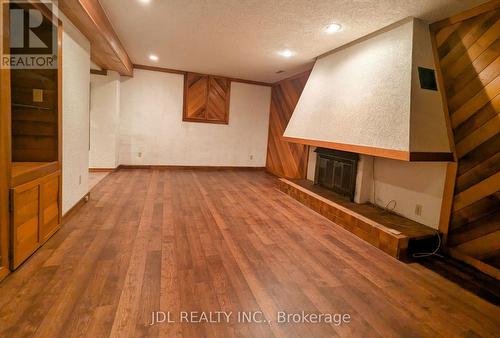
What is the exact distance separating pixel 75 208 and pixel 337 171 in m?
3.61

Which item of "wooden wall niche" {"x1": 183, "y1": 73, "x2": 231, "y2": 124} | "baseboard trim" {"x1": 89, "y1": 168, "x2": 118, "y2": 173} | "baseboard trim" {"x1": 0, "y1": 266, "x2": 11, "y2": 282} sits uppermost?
"wooden wall niche" {"x1": 183, "y1": 73, "x2": 231, "y2": 124}

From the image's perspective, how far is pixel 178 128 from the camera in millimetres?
6578

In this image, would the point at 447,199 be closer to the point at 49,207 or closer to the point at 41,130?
the point at 49,207

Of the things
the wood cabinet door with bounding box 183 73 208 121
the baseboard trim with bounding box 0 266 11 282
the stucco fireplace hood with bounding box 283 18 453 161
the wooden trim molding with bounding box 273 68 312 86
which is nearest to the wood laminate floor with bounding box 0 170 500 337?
the baseboard trim with bounding box 0 266 11 282

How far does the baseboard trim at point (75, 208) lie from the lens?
2934 mm

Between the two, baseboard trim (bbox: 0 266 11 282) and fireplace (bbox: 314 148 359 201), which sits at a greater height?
fireplace (bbox: 314 148 359 201)

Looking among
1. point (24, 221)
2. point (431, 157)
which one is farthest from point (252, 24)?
point (24, 221)

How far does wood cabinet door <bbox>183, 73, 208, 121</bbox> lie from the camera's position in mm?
6438

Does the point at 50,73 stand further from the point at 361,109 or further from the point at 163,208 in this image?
the point at 361,109

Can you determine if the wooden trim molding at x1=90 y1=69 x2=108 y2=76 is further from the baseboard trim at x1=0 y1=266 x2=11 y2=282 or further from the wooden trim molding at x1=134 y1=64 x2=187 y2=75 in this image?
the baseboard trim at x1=0 y1=266 x2=11 y2=282

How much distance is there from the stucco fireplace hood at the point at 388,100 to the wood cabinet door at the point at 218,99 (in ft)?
11.3

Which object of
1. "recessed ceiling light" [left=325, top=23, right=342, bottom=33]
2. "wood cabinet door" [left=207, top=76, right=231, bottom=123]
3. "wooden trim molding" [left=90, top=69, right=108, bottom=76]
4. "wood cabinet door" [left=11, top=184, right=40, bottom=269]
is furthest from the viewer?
"wood cabinet door" [left=207, top=76, right=231, bottom=123]

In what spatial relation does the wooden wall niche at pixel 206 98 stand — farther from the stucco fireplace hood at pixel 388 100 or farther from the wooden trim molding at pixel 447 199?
the wooden trim molding at pixel 447 199

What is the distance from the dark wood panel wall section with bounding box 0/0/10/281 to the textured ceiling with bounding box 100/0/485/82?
1586mm
